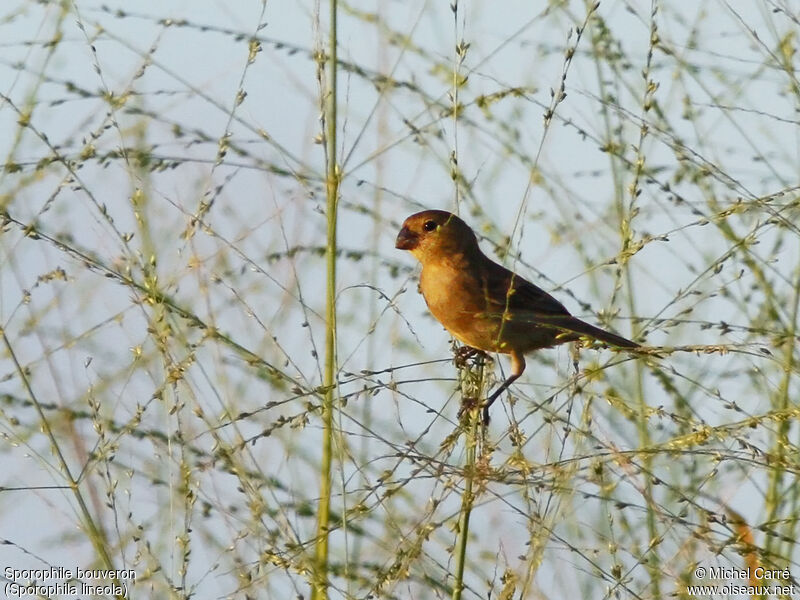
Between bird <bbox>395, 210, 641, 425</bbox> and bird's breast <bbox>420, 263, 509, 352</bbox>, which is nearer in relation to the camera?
bird's breast <bbox>420, 263, 509, 352</bbox>

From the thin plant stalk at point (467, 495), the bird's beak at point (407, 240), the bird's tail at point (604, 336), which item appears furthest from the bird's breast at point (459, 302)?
the thin plant stalk at point (467, 495)

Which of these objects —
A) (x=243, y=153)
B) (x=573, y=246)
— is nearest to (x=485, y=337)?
(x=573, y=246)

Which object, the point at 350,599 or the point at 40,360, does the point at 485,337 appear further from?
the point at 350,599

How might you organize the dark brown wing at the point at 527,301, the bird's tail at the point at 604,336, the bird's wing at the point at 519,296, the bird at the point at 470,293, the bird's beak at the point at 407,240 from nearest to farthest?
the bird's tail at the point at 604,336 < the bird at the point at 470,293 < the dark brown wing at the point at 527,301 < the bird's wing at the point at 519,296 < the bird's beak at the point at 407,240

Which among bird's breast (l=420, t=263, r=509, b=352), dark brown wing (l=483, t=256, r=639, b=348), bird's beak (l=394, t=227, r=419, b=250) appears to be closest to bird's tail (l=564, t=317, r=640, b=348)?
dark brown wing (l=483, t=256, r=639, b=348)

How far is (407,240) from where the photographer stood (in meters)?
5.50

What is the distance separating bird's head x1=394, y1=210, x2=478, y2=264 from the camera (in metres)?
5.50

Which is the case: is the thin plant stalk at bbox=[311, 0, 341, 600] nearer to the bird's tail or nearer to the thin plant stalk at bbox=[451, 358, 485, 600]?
the thin plant stalk at bbox=[451, 358, 485, 600]

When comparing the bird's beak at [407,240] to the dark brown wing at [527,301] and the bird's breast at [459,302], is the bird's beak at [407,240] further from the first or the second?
the dark brown wing at [527,301]

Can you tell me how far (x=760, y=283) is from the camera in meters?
4.26

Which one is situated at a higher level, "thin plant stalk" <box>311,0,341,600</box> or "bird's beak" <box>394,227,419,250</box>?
"bird's beak" <box>394,227,419,250</box>

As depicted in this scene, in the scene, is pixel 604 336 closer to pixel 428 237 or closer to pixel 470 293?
pixel 470 293

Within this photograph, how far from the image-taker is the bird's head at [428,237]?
550 centimetres

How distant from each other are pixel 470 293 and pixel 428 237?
40cm
